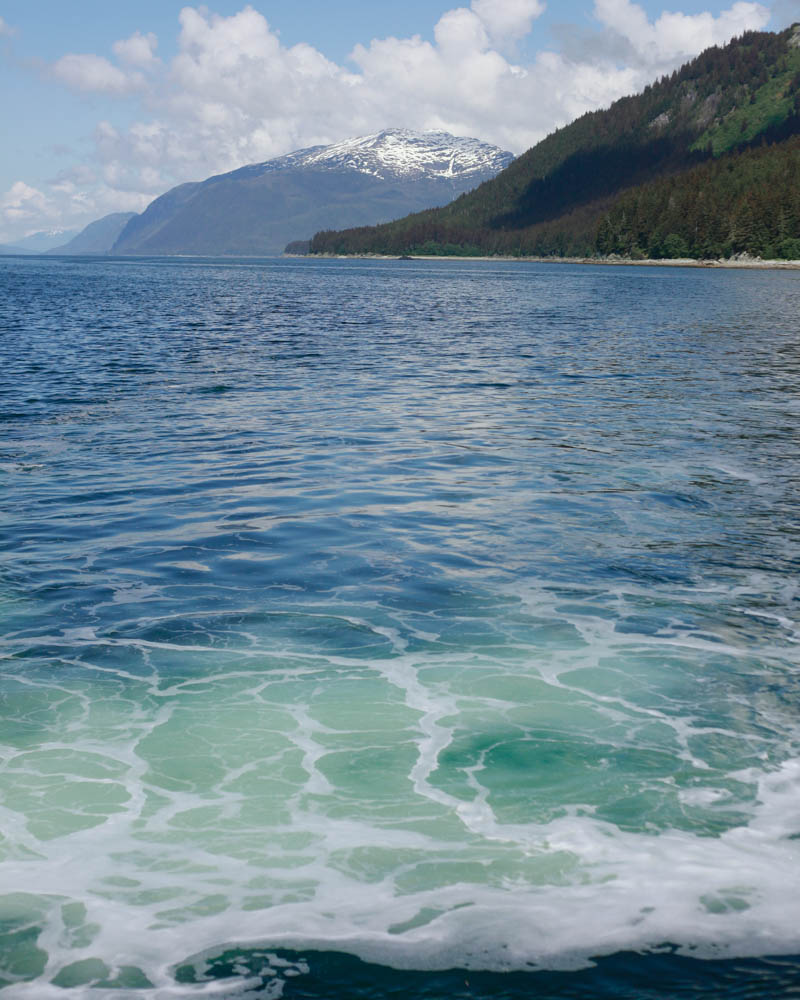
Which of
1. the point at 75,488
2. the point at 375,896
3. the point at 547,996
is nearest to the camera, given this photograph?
the point at 547,996

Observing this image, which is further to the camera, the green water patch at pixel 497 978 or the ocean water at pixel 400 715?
the ocean water at pixel 400 715

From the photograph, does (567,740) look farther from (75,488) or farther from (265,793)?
(75,488)

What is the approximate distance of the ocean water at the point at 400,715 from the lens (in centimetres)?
579

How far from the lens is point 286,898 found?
20.5 ft

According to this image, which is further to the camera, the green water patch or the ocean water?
the ocean water

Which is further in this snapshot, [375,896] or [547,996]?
[375,896]

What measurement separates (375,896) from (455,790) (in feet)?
5.04

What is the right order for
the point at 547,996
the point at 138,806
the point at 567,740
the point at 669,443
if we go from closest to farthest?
the point at 547,996 < the point at 138,806 < the point at 567,740 < the point at 669,443

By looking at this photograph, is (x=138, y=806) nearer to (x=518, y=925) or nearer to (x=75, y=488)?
(x=518, y=925)

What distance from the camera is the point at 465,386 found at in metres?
31.5

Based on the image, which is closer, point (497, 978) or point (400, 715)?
point (497, 978)

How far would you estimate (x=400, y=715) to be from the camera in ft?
29.7

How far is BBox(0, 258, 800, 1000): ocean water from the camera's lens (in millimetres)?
5793

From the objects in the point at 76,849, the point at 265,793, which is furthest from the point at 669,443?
the point at 76,849
